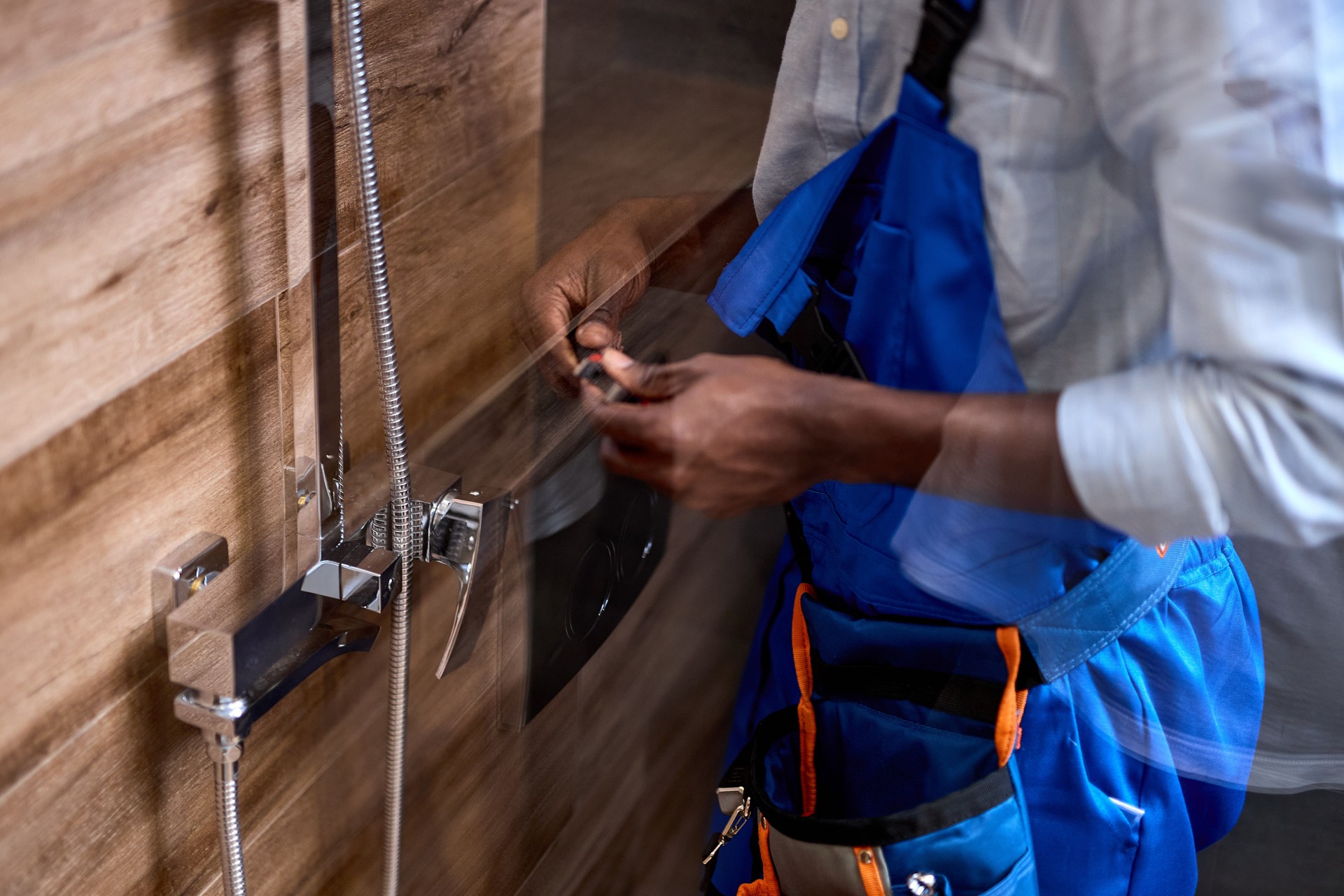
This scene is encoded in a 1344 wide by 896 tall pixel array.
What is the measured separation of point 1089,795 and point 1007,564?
0.67 ft

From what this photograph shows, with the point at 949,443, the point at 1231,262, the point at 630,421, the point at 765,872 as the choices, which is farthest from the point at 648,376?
the point at 765,872

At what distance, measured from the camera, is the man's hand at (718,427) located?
50 cm

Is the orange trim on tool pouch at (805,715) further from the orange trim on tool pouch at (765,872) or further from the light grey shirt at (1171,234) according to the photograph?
the light grey shirt at (1171,234)

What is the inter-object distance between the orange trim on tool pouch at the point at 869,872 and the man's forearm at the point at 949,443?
0.87 feet

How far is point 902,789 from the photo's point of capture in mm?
666

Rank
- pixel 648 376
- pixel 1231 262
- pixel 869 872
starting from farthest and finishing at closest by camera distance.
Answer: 1. pixel 869 872
2. pixel 648 376
3. pixel 1231 262

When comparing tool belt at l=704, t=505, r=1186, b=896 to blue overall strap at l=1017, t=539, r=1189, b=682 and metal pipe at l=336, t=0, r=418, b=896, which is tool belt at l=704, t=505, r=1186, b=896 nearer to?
blue overall strap at l=1017, t=539, r=1189, b=682

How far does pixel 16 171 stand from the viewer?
1.38 feet

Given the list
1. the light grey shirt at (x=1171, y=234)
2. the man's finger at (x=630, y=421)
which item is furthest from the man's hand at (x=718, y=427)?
the light grey shirt at (x=1171, y=234)

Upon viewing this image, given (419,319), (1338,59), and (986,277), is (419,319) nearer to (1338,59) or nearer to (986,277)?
(986,277)

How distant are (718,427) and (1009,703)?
26 cm

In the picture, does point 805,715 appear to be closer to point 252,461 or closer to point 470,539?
point 470,539

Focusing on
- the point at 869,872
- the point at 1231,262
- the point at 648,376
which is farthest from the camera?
the point at 869,872

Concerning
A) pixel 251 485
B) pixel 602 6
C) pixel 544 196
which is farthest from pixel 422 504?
pixel 602 6
